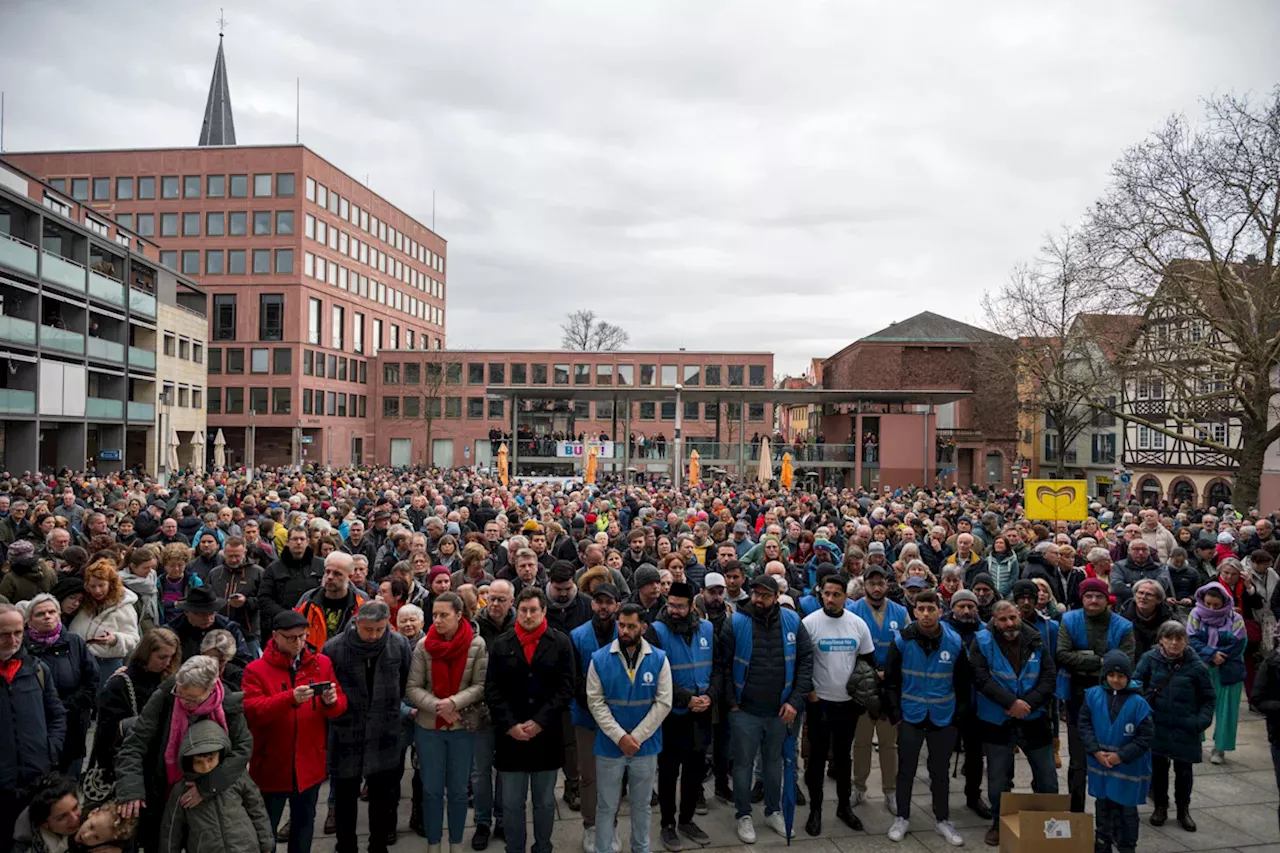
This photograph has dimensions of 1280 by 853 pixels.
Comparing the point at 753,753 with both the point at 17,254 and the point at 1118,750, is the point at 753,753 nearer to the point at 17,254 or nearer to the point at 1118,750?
the point at 1118,750

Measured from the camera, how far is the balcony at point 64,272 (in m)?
30.4

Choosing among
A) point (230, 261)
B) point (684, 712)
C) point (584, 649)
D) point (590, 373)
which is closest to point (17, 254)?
point (230, 261)

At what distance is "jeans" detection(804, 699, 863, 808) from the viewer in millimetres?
5746

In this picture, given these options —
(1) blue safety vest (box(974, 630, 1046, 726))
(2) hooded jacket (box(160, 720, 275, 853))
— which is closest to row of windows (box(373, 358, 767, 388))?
(1) blue safety vest (box(974, 630, 1046, 726))

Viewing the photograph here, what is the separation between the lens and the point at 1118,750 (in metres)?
5.10

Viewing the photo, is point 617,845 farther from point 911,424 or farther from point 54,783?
point 911,424

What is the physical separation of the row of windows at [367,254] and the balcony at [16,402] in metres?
29.7

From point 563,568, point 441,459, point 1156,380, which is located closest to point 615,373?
point 441,459

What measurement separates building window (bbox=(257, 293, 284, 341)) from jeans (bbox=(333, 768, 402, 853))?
57427 millimetres

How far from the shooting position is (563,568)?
5.99 m

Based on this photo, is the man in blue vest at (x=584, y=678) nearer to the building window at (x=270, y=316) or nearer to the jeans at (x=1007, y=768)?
the jeans at (x=1007, y=768)

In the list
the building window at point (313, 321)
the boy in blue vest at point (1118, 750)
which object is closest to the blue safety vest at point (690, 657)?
the boy in blue vest at point (1118, 750)

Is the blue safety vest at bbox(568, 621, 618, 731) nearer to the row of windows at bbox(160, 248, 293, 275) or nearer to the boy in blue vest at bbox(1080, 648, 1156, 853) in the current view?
the boy in blue vest at bbox(1080, 648, 1156, 853)

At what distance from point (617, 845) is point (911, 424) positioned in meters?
35.8
